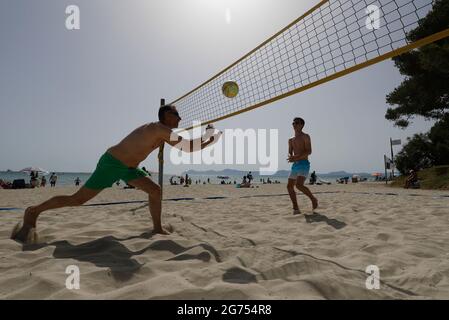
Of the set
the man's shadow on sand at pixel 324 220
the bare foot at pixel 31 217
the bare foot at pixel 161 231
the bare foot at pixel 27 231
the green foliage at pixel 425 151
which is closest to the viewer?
the bare foot at pixel 27 231

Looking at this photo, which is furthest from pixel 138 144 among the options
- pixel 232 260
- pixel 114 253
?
pixel 232 260

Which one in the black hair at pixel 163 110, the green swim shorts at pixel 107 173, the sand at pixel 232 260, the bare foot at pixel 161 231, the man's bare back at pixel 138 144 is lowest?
the sand at pixel 232 260

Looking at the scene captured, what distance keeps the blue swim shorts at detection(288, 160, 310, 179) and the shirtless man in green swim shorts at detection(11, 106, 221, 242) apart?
84.0 inches

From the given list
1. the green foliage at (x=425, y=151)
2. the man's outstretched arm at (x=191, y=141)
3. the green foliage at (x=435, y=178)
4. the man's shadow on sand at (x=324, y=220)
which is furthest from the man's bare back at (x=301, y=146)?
the green foliage at (x=425, y=151)

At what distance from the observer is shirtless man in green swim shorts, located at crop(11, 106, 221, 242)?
289cm

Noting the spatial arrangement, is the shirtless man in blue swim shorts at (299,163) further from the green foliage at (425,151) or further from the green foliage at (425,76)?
the green foliage at (425,151)

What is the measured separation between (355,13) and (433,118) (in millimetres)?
16766

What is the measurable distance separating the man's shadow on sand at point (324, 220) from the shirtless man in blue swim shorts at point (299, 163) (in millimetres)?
469

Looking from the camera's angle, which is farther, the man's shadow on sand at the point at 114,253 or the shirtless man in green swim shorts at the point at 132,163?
the shirtless man in green swim shorts at the point at 132,163

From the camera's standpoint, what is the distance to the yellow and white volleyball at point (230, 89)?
203 inches

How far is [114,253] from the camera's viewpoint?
2.33m

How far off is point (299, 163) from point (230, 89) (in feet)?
5.79

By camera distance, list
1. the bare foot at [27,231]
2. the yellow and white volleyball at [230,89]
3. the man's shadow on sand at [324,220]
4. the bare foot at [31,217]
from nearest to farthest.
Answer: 1. the bare foot at [27,231]
2. the bare foot at [31,217]
3. the man's shadow on sand at [324,220]
4. the yellow and white volleyball at [230,89]

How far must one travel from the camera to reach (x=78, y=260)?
2.11 metres
